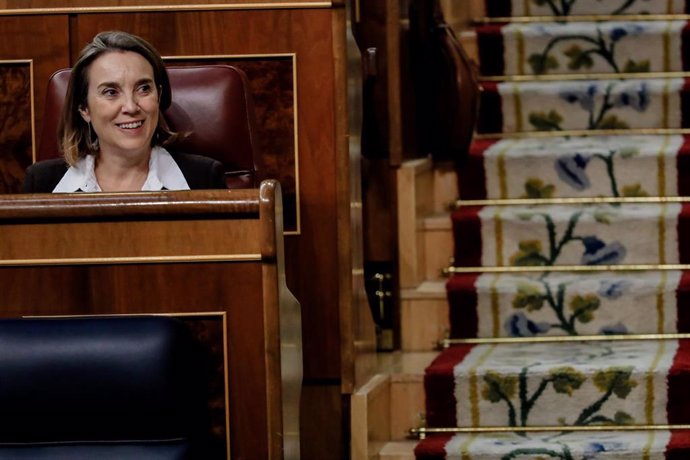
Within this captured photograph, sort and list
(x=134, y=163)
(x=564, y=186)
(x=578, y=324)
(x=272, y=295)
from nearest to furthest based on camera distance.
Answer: (x=272, y=295)
(x=134, y=163)
(x=578, y=324)
(x=564, y=186)

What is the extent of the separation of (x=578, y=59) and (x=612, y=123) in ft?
0.75

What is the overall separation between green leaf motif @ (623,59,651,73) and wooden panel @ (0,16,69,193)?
5.34 ft

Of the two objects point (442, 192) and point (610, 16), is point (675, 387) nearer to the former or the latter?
point (442, 192)

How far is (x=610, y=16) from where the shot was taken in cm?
408

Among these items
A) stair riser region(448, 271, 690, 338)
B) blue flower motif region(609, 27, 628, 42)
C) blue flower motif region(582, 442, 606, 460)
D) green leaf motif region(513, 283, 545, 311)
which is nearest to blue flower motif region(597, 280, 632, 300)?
stair riser region(448, 271, 690, 338)

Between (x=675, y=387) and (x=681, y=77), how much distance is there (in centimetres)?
116

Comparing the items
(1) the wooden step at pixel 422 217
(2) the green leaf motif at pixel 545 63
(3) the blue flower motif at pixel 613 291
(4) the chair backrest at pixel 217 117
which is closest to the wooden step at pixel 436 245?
(1) the wooden step at pixel 422 217

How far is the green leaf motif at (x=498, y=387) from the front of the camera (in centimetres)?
305

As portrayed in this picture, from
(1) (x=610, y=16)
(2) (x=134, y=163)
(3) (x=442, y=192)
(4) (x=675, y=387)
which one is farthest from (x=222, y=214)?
(1) (x=610, y=16)

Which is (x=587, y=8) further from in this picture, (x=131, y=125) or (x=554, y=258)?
(x=131, y=125)

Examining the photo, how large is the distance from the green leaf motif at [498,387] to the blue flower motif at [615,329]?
35 centimetres

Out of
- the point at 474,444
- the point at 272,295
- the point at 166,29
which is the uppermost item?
the point at 166,29

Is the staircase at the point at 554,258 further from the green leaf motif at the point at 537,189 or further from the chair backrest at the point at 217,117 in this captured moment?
the chair backrest at the point at 217,117

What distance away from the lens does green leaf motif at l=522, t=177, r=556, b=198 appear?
3609mm
